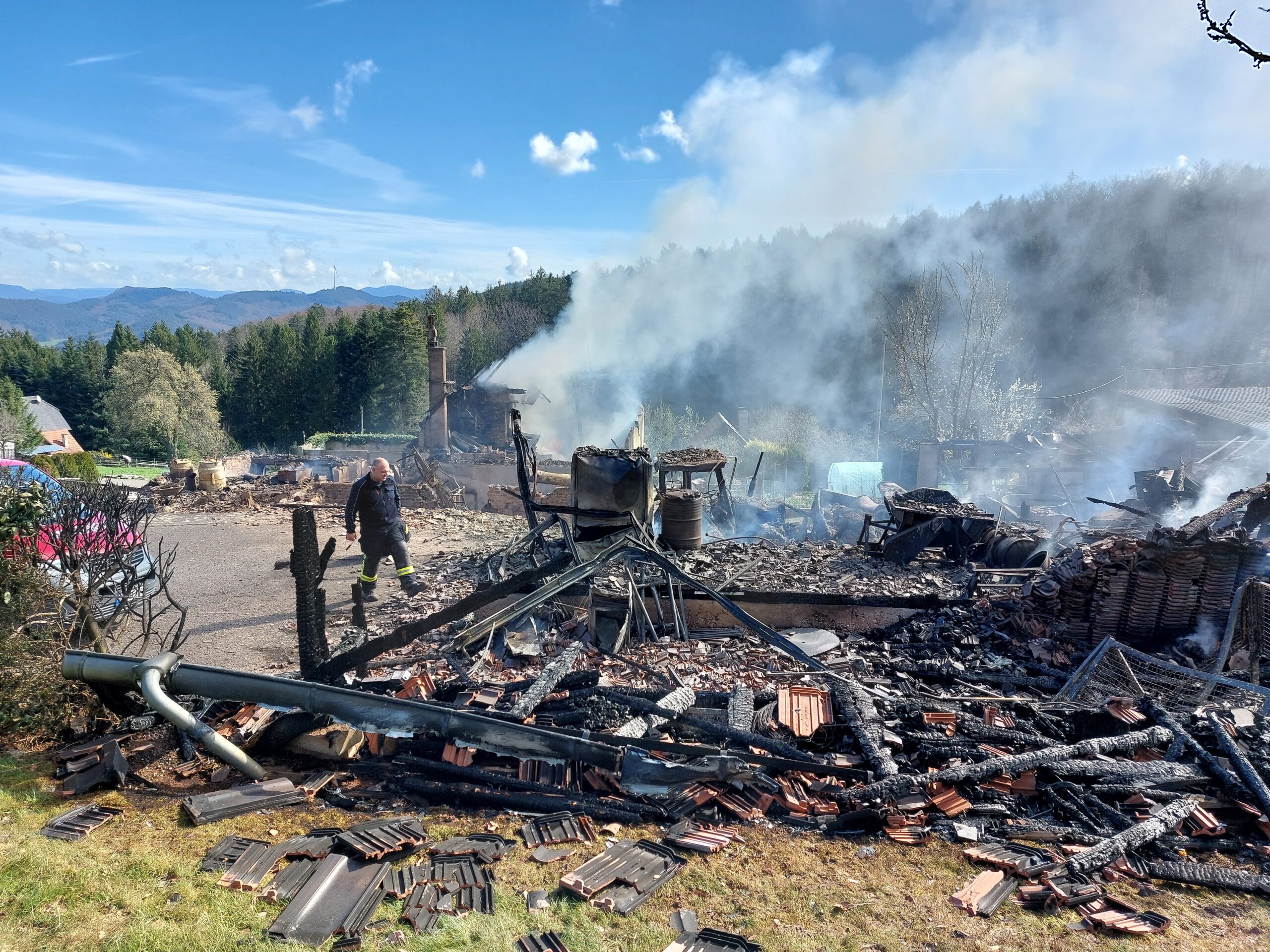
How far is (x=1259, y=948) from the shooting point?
3.20 meters

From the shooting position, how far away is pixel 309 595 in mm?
4809

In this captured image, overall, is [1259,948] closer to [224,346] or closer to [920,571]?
[920,571]

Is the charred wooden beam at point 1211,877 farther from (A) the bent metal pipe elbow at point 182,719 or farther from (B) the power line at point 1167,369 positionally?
(B) the power line at point 1167,369

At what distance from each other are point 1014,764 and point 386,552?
22.5ft

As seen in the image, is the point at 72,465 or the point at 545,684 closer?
the point at 545,684

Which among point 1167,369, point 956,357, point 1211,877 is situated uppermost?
point 956,357

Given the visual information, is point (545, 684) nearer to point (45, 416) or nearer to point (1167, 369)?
point (1167, 369)

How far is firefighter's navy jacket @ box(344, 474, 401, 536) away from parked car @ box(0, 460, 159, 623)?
244cm

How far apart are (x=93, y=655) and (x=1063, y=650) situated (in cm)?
851

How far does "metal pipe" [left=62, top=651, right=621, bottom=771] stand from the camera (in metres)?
4.20

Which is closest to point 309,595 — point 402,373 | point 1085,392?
point 402,373

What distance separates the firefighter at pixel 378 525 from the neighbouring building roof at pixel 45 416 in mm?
48763

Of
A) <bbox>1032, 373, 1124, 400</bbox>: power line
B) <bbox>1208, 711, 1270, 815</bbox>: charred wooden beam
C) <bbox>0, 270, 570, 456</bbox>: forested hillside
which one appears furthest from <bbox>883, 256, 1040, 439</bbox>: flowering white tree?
<bbox>1208, 711, 1270, 815</bbox>: charred wooden beam

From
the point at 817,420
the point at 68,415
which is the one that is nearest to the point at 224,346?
the point at 68,415
